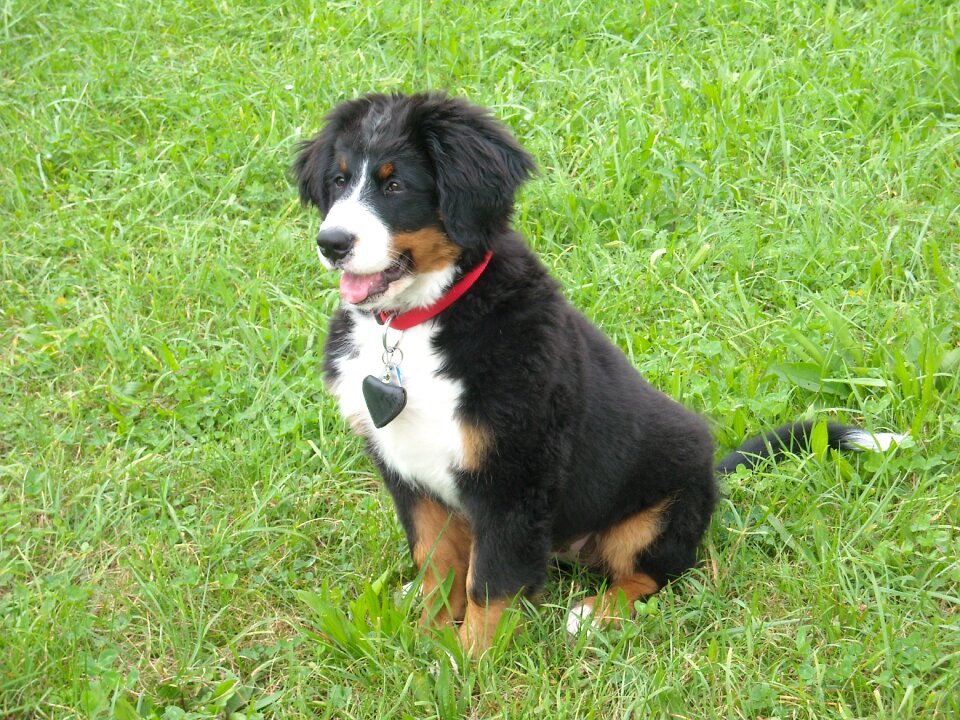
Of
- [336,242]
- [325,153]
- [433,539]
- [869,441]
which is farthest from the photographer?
[869,441]

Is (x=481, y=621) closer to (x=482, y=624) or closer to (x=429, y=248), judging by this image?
(x=482, y=624)

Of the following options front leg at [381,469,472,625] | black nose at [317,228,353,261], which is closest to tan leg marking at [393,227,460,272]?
black nose at [317,228,353,261]

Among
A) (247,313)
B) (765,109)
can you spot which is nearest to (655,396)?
(247,313)

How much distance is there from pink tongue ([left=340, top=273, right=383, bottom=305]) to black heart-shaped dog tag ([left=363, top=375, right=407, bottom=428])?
211 mm

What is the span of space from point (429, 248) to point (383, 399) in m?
0.40

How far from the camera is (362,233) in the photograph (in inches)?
94.7

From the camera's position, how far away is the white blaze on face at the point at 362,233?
2.41 meters

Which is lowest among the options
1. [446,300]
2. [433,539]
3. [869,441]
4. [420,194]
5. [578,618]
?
[578,618]

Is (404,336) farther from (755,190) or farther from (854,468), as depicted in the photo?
(755,190)

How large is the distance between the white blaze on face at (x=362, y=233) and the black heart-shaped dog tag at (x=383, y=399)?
0.29 metres

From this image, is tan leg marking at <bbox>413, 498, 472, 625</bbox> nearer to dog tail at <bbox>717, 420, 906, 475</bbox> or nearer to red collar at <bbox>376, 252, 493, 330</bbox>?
red collar at <bbox>376, 252, 493, 330</bbox>

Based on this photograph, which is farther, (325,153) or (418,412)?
(325,153)

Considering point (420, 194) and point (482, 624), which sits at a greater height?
point (420, 194)

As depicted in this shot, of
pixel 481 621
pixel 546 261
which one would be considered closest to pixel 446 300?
pixel 481 621
